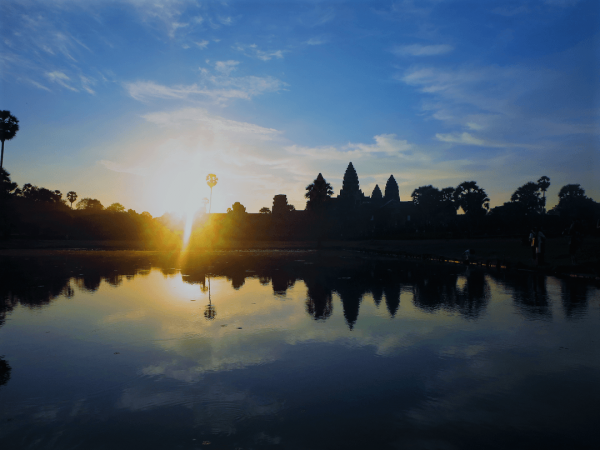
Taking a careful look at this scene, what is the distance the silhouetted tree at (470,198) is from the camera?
6750 cm

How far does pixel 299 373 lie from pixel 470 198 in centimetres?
7097

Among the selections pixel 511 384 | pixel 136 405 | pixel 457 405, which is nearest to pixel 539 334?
pixel 511 384

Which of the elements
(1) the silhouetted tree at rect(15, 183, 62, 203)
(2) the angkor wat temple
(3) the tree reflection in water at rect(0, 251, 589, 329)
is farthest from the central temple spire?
(3) the tree reflection in water at rect(0, 251, 589, 329)

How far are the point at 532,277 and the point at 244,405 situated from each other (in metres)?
14.9

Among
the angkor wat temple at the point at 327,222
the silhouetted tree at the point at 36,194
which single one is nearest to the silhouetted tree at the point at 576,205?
the angkor wat temple at the point at 327,222

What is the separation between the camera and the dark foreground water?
3355mm

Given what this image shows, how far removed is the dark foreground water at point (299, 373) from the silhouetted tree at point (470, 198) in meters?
62.2

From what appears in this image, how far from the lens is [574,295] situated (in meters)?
10.7

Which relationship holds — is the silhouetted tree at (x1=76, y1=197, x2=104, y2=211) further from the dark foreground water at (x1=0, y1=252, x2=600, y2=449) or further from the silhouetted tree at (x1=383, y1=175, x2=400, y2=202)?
the dark foreground water at (x1=0, y1=252, x2=600, y2=449)

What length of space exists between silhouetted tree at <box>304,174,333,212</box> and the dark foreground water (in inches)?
2358

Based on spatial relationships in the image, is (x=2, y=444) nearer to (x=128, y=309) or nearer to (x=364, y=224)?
(x=128, y=309)

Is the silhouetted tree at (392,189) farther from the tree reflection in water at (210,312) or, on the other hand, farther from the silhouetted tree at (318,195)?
the tree reflection in water at (210,312)

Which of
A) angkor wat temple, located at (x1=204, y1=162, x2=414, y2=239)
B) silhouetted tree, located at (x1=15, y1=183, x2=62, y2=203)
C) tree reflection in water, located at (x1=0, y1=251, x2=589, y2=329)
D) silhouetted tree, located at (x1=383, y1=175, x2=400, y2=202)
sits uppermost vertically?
silhouetted tree, located at (x1=383, y1=175, x2=400, y2=202)

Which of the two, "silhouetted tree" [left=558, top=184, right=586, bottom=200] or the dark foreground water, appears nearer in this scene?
the dark foreground water
